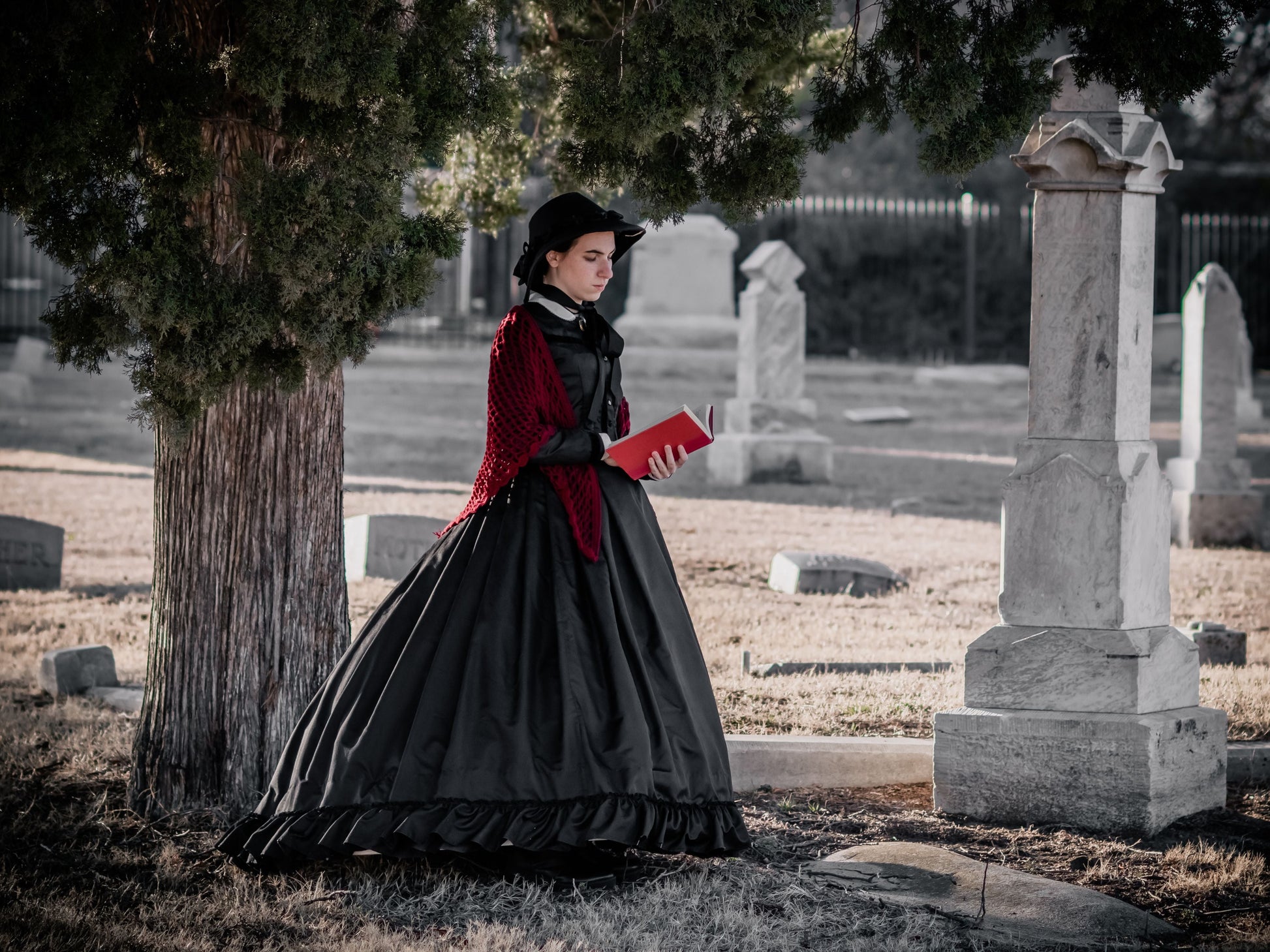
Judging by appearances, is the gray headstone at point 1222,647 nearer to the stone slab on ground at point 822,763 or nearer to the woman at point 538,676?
the stone slab on ground at point 822,763

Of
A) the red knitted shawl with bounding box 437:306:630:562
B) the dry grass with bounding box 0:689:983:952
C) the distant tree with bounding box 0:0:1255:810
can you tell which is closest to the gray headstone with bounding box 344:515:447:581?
the distant tree with bounding box 0:0:1255:810

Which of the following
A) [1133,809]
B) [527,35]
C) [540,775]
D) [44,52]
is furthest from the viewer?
[527,35]

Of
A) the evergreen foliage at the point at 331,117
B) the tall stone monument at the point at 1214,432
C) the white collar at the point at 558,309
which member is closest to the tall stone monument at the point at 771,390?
the tall stone monument at the point at 1214,432

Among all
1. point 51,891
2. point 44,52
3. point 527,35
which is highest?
point 527,35

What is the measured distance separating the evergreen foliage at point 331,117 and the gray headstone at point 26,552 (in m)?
4.86

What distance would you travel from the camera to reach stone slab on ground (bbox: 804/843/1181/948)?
3480 mm

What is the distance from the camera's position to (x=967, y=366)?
2067 centimetres

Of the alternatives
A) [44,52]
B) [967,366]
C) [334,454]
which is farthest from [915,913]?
[967,366]

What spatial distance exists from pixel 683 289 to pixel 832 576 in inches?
394

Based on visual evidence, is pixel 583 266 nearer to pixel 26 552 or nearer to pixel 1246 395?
pixel 26 552

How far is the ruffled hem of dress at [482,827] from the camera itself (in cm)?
347

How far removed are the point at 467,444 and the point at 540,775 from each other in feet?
37.8

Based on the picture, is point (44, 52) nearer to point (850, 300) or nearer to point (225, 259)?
point (225, 259)

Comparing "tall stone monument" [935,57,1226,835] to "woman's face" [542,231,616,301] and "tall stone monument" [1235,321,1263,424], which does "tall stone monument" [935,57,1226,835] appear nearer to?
"woman's face" [542,231,616,301]
